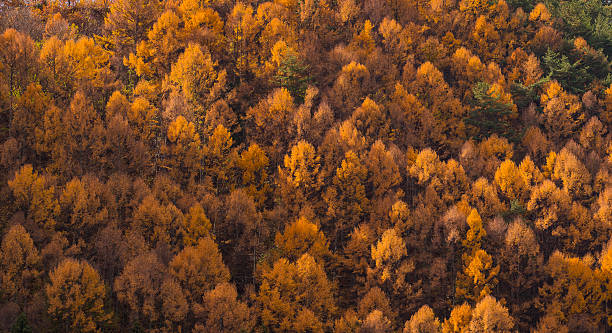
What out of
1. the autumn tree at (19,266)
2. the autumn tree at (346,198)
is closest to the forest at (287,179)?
the autumn tree at (19,266)

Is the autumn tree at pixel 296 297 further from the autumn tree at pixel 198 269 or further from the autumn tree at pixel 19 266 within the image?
the autumn tree at pixel 19 266

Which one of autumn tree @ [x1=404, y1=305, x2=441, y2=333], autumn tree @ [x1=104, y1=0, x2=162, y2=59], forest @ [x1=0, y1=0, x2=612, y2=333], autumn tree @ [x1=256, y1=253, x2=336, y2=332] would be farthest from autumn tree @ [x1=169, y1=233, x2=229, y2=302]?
autumn tree @ [x1=104, y1=0, x2=162, y2=59]

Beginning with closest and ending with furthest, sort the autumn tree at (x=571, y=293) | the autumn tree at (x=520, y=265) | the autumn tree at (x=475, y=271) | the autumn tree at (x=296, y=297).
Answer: the autumn tree at (x=296, y=297), the autumn tree at (x=475, y=271), the autumn tree at (x=571, y=293), the autumn tree at (x=520, y=265)

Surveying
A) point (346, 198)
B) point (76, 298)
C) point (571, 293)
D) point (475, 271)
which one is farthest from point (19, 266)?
point (571, 293)

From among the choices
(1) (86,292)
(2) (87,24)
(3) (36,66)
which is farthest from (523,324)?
(2) (87,24)

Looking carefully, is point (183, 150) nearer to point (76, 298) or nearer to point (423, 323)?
point (76, 298)

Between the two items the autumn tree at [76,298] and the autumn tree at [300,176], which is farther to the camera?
the autumn tree at [300,176]

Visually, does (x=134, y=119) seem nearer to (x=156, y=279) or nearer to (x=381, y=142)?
(x=156, y=279)

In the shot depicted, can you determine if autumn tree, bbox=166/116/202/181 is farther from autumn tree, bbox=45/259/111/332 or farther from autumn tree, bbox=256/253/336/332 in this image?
autumn tree, bbox=45/259/111/332

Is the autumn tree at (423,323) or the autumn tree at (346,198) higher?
the autumn tree at (346,198)
